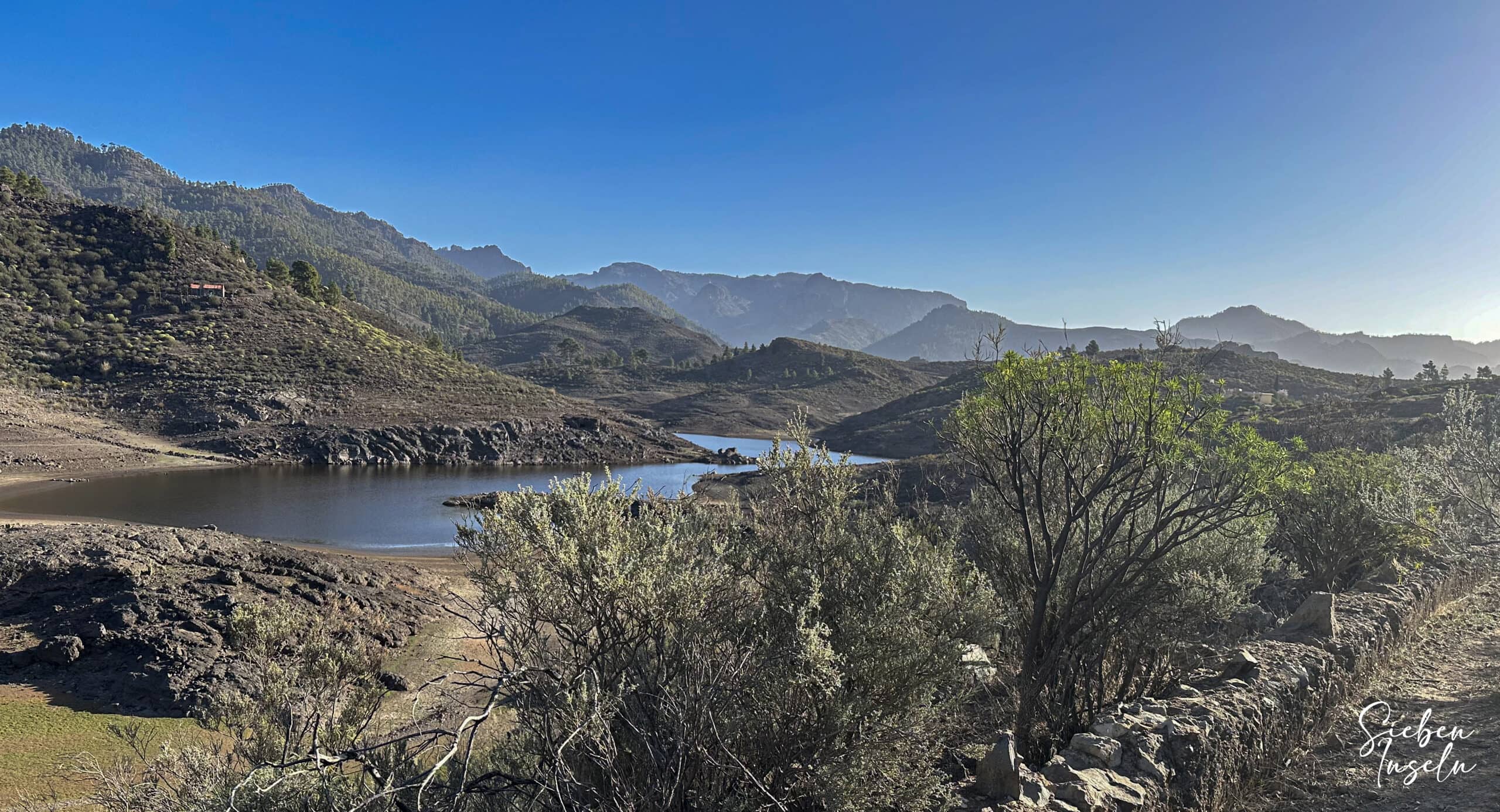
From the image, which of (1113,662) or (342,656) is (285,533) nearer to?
(342,656)

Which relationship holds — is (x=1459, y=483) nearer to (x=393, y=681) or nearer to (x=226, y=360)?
(x=393, y=681)

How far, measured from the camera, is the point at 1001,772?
567cm

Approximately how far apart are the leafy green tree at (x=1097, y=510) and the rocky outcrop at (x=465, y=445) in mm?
47139

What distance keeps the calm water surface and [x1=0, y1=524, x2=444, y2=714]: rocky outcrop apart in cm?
689

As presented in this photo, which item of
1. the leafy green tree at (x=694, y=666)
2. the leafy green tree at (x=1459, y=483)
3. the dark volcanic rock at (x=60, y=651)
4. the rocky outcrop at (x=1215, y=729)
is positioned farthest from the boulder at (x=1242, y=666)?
the dark volcanic rock at (x=60, y=651)

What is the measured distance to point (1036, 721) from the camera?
27.4ft

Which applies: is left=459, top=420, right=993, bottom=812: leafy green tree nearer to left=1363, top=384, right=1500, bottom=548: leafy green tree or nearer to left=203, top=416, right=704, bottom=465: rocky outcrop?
left=1363, top=384, right=1500, bottom=548: leafy green tree

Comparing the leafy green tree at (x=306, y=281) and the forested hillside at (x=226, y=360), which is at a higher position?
the leafy green tree at (x=306, y=281)

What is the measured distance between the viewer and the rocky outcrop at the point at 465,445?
1746 inches

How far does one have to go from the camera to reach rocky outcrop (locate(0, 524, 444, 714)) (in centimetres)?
1102

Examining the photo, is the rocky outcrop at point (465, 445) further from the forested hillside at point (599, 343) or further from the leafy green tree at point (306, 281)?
the forested hillside at point (599, 343)

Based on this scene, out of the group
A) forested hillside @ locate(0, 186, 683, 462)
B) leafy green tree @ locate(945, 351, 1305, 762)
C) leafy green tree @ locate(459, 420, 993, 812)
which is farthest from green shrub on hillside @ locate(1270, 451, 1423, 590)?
forested hillside @ locate(0, 186, 683, 462)

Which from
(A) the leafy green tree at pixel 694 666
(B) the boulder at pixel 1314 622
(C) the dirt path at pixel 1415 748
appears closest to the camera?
(A) the leafy green tree at pixel 694 666

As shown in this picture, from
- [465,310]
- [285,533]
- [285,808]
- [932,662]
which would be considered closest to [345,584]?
[285,533]
